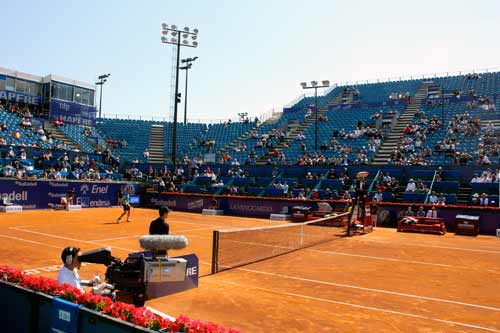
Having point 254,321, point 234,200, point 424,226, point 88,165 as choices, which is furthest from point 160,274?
point 88,165

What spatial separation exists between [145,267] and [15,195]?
2548cm

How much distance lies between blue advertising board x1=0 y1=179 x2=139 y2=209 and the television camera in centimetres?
1941

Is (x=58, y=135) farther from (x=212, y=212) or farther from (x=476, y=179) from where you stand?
(x=476, y=179)

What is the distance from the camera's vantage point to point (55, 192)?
32.1 m

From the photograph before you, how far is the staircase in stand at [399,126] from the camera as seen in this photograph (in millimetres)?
37906

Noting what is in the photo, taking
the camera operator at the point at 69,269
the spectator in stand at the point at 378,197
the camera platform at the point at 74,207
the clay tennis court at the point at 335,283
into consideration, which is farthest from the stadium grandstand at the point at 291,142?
the camera operator at the point at 69,269

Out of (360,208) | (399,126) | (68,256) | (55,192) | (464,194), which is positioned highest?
(399,126)

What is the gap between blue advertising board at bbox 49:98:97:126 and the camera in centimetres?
4844

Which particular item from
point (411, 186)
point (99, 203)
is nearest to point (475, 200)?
point (411, 186)

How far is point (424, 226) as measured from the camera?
24453 millimetres

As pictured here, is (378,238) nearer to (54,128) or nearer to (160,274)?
(160,274)

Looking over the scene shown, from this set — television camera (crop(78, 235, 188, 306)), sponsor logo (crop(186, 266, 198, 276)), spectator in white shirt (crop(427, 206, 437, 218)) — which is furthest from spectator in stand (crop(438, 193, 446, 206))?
television camera (crop(78, 235, 188, 306))

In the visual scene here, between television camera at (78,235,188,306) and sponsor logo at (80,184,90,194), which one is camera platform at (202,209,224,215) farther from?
television camera at (78,235,188,306)

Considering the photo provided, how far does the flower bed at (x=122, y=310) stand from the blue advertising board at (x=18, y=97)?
46902mm
